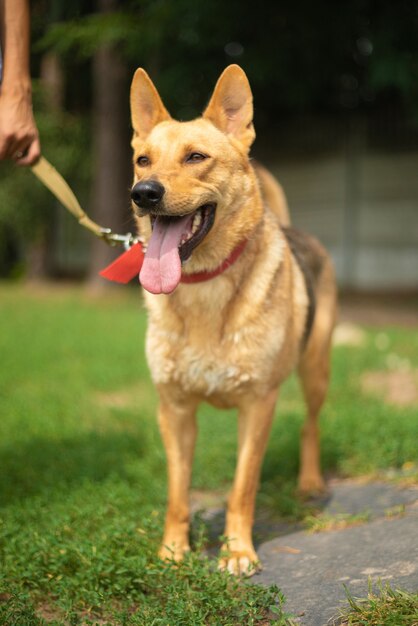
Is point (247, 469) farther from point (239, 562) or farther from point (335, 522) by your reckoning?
point (335, 522)

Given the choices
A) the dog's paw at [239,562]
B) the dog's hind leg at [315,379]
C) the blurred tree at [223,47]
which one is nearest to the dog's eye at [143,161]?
the dog's hind leg at [315,379]

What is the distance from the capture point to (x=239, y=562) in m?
2.96

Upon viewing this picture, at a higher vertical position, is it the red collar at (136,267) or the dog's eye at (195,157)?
the dog's eye at (195,157)

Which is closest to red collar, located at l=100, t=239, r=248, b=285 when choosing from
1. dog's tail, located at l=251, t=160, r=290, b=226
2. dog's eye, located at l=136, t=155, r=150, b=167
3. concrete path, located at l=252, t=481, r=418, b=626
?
dog's eye, located at l=136, t=155, r=150, b=167

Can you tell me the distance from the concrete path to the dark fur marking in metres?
0.95

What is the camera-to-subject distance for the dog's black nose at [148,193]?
2.75 meters

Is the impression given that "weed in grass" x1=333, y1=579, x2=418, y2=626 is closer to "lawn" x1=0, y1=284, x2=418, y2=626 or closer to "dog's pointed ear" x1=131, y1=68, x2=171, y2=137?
"lawn" x1=0, y1=284, x2=418, y2=626

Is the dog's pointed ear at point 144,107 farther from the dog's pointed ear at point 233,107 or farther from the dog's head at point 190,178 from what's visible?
the dog's pointed ear at point 233,107

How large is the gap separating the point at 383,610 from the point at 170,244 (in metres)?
1.56

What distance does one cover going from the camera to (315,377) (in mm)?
4223

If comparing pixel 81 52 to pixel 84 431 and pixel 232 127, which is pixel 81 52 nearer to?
pixel 84 431

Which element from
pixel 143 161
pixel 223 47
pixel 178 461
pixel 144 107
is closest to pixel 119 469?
pixel 178 461

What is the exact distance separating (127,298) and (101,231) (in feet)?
33.5

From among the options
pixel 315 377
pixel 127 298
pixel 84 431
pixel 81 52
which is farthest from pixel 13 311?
pixel 315 377
